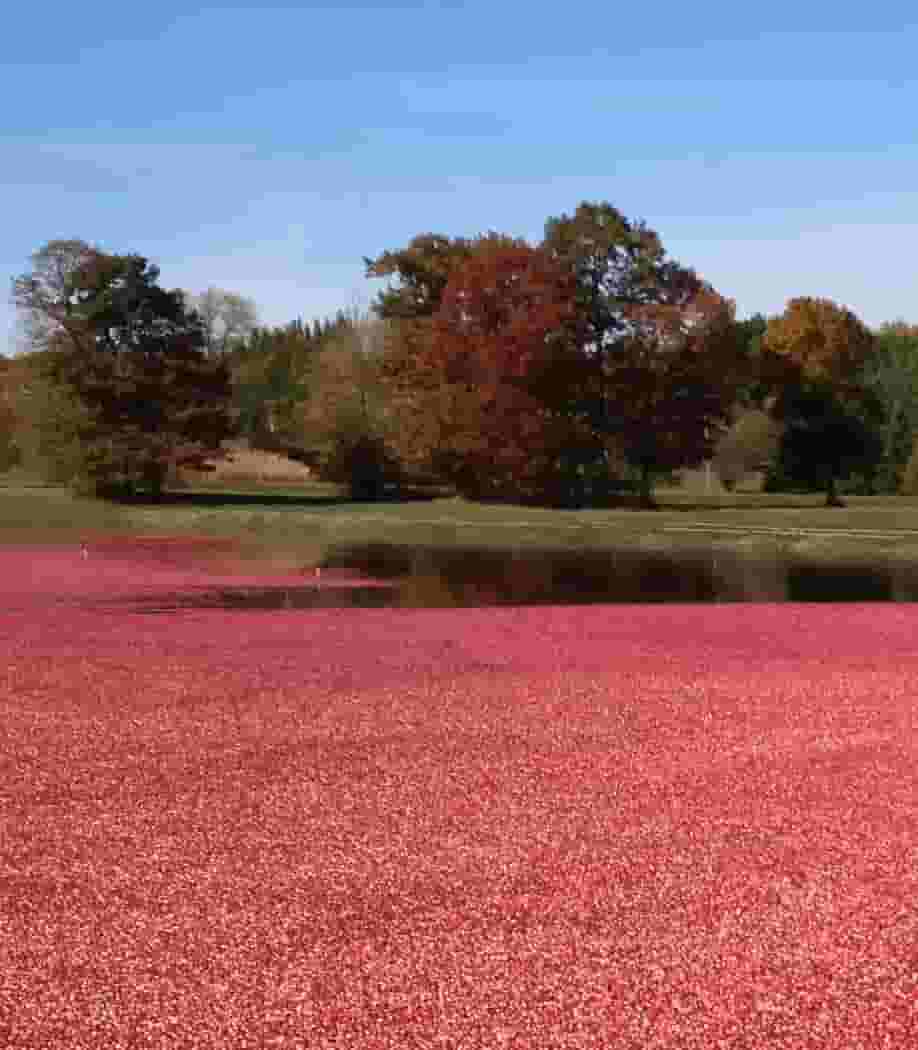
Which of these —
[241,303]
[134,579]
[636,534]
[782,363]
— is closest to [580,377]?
[782,363]

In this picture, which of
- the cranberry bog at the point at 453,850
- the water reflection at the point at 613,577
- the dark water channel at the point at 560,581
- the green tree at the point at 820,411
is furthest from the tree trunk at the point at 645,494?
the cranberry bog at the point at 453,850

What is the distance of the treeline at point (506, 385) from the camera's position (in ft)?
180

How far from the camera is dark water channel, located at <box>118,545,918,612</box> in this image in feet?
77.4

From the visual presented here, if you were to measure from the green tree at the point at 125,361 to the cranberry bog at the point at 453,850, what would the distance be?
44.7 m

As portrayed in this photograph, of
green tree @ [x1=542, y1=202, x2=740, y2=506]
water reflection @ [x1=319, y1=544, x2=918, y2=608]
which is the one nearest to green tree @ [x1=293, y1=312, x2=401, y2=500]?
green tree @ [x1=542, y1=202, x2=740, y2=506]

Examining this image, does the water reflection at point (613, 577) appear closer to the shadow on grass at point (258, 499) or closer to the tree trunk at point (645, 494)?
the tree trunk at point (645, 494)

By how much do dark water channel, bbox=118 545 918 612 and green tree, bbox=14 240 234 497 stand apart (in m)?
26.3

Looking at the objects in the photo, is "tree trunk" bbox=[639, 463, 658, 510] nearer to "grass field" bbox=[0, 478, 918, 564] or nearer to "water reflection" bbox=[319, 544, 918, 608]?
"grass field" bbox=[0, 478, 918, 564]

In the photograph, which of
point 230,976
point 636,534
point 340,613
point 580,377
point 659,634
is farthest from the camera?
point 580,377

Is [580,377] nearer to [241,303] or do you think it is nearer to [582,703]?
[582,703]

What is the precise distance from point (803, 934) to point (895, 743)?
4997mm

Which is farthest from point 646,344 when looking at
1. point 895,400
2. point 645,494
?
point 895,400

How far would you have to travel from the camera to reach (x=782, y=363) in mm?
60625

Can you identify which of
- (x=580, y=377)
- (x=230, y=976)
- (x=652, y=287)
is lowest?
(x=230, y=976)
